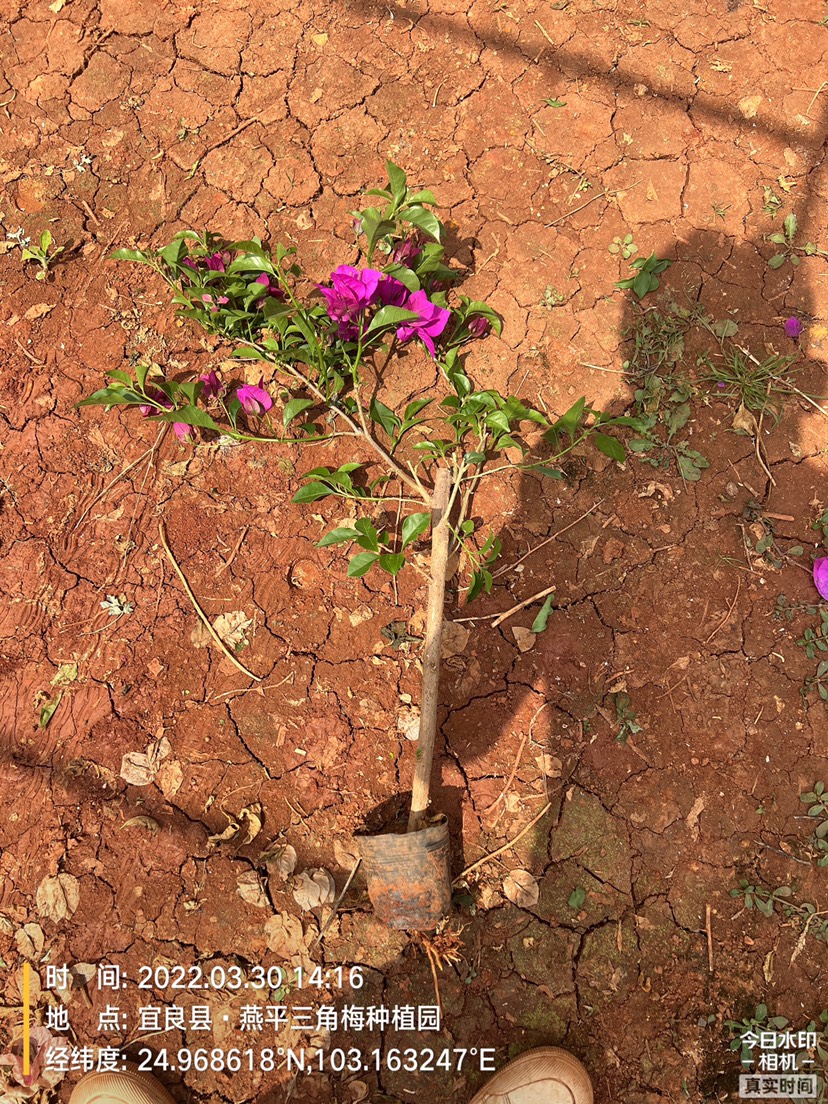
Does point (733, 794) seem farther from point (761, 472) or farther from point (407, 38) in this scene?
point (407, 38)

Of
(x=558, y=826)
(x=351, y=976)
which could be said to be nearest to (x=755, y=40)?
(x=558, y=826)

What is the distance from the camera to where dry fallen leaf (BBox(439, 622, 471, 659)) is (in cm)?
247

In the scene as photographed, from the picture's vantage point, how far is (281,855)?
2.34 metres

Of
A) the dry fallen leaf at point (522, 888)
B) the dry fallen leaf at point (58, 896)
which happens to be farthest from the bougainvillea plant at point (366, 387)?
the dry fallen leaf at point (58, 896)

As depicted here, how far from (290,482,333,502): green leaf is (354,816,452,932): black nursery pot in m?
1.11

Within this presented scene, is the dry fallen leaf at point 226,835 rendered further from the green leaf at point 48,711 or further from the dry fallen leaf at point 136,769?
the green leaf at point 48,711

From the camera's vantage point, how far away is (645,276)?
2676 millimetres

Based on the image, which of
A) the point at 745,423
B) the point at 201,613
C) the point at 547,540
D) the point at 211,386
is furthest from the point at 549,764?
the point at 211,386

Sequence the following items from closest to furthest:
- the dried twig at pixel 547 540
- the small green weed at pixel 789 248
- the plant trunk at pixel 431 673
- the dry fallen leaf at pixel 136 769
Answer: the plant trunk at pixel 431 673 → the dry fallen leaf at pixel 136 769 → the dried twig at pixel 547 540 → the small green weed at pixel 789 248

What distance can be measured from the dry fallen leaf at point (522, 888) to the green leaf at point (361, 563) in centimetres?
110

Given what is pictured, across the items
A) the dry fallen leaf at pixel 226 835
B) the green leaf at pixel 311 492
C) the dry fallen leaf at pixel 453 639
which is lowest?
the dry fallen leaf at pixel 226 835

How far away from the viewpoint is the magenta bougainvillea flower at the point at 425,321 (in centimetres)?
244

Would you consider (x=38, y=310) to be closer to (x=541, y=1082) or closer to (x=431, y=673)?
(x=431, y=673)

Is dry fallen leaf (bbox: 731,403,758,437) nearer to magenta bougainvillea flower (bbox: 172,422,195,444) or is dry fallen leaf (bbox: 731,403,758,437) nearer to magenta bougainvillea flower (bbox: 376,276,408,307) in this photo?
magenta bougainvillea flower (bbox: 376,276,408,307)
